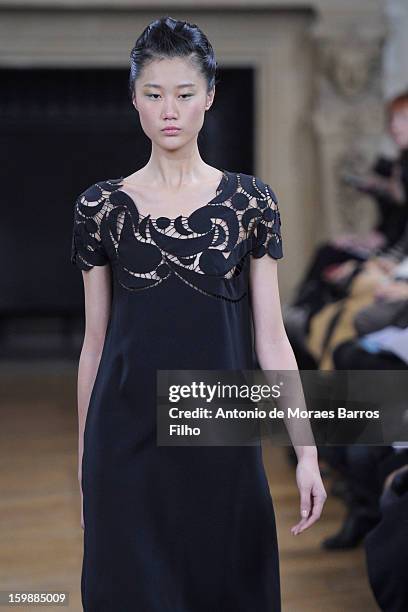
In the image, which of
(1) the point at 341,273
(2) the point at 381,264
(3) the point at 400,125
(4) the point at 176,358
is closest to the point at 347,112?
(3) the point at 400,125

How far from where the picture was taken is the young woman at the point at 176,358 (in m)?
1.55

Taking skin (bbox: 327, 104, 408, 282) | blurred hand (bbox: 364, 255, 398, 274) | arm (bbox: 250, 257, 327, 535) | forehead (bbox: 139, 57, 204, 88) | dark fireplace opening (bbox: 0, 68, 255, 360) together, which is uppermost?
dark fireplace opening (bbox: 0, 68, 255, 360)

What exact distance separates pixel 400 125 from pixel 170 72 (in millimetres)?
3465

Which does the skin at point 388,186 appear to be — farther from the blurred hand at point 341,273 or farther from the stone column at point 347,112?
the stone column at point 347,112

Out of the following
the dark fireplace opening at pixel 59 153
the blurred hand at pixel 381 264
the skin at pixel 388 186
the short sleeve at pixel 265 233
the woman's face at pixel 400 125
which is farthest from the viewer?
the dark fireplace opening at pixel 59 153

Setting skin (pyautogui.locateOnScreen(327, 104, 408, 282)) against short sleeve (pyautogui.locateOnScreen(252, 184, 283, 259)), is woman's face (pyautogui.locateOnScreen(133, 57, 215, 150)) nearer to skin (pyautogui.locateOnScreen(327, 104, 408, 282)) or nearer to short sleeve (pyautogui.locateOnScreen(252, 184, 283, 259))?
short sleeve (pyautogui.locateOnScreen(252, 184, 283, 259))

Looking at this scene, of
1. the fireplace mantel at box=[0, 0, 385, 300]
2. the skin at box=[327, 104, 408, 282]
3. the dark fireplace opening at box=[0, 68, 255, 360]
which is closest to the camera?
the skin at box=[327, 104, 408, 282]

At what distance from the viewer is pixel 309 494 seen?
5.16 feet

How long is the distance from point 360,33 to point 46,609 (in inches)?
210

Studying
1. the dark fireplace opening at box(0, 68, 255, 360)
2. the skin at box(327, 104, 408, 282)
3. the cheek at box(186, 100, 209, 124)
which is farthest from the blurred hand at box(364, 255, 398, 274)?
the dark fireplace opening at box(0, 68, 255, 360)

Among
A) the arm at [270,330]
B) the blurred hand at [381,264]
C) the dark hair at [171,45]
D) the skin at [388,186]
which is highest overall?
the skin at [388,186]

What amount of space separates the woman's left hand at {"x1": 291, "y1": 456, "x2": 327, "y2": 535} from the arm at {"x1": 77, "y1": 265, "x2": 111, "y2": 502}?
357mm

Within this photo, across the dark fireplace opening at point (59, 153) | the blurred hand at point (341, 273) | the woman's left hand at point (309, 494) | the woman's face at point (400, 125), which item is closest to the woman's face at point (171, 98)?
the woman's left hand at point (309, 494)

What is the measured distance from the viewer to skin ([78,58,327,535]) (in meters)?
1.51
